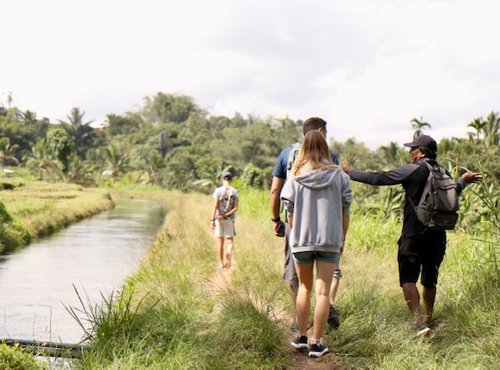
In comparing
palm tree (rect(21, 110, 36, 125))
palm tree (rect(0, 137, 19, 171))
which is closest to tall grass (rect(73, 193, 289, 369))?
palm tree (rect(0, 137, 19, 171))

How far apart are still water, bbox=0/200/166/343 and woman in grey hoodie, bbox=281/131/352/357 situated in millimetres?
1859

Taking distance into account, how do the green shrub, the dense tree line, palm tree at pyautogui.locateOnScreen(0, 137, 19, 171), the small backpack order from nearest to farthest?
the green shrub < the small backpack < the dense tree line < palm tree at pyautogui.locateOnScreen(0, 137, 19, 171)

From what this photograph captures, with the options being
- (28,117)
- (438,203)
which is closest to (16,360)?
(438,203)

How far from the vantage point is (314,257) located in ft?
15.9

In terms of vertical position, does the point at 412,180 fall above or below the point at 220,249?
above

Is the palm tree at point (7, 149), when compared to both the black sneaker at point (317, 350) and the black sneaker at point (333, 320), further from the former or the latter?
the black sneaker at point (317, 350)

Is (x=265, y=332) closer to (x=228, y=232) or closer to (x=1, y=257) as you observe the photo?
(x=228, y=232)

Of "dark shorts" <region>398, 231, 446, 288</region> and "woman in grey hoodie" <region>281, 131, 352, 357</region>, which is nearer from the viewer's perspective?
"woman in grey hoodie" <region>281, 131, 352, 357</region>

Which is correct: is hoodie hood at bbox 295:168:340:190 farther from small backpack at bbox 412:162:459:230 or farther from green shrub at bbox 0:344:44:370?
green shrub at bbox 0:344:44:370

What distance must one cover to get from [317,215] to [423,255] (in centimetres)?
121

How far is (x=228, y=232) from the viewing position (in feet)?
32.8

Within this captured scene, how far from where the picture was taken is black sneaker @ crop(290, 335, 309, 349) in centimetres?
502

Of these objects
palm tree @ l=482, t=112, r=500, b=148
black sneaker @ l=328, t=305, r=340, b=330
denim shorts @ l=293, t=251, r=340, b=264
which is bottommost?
black sneaker @ l=328, t=305, r=340, b=330

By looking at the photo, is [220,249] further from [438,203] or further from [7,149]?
[7,149]
